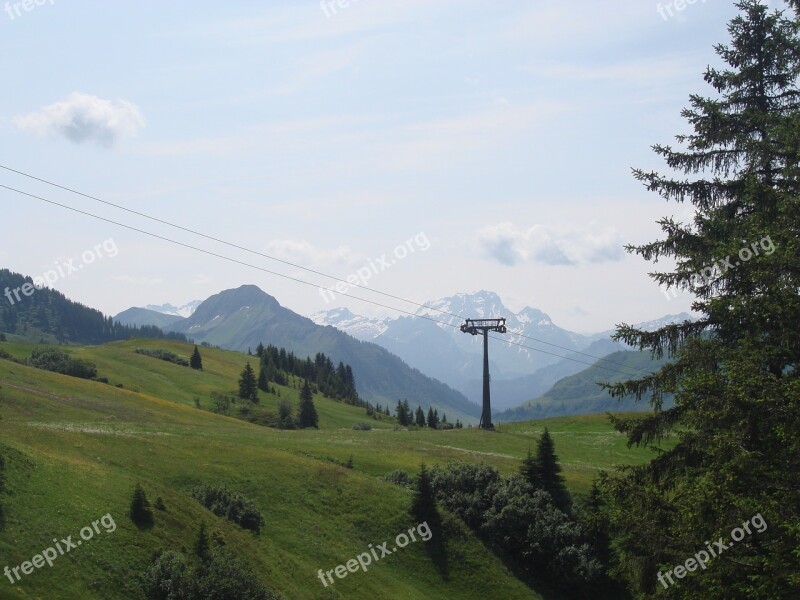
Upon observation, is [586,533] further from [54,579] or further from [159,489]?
[54,579]

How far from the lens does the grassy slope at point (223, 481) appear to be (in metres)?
29.9

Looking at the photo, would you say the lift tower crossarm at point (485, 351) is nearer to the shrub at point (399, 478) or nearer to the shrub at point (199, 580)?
the shrub at point (399, 478)

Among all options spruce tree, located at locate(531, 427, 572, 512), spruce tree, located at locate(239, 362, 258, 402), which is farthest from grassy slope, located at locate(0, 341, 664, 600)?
spruce tree, located at locate(239, 362, 258, 402)

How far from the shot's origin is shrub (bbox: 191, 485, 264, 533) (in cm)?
3934

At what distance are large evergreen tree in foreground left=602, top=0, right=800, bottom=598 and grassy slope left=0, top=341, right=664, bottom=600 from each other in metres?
22.5

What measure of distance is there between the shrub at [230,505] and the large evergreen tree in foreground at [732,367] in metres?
26.3

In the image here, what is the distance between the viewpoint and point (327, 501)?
1839 inches

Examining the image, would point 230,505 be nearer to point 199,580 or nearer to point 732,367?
point 199,580

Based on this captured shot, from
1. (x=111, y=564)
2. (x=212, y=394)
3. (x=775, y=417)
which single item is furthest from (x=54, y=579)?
(x=212, y=394)

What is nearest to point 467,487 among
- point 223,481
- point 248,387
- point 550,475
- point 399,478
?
point 399,478

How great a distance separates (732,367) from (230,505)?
3198 centimetres

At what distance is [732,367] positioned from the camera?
16.6 m

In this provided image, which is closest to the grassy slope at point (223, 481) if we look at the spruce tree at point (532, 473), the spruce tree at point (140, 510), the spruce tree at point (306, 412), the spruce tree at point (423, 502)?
the spruce tree at point (140, 510)

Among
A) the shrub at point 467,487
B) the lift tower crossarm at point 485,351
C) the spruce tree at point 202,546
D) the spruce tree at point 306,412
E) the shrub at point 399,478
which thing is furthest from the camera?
the spruce tree at point 306,412
